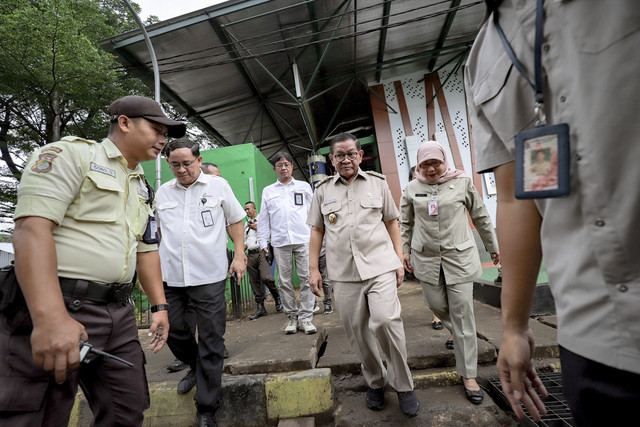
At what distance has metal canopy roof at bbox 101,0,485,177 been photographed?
6.65 meters

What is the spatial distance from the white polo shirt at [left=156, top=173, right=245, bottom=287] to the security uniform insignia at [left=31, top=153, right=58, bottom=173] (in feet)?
4.59

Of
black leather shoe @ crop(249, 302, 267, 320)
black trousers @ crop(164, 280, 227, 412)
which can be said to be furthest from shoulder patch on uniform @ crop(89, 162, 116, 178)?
black leather shoe @ crop(249, 302, 267, 320)

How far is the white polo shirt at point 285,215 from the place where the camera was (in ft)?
14.4

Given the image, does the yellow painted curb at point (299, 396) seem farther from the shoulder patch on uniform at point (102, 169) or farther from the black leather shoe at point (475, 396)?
the shoulder patch on uniform at point (102, 169)

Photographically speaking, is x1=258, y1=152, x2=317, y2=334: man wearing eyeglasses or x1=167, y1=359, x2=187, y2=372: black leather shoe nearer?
x1=167, y1=359, x2=187, y2=372: black leather shoe

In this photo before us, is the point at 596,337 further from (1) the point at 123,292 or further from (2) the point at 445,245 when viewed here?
(2) the point at 445,245

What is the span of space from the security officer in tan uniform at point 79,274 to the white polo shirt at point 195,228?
77 centimetres

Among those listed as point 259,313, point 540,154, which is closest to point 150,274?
point 540,154

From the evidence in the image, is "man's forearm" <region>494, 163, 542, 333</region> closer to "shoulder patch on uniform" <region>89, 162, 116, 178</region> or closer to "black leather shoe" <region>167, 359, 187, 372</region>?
"shoulder patch on uniform" <region>89, 162, 116, 178</region>

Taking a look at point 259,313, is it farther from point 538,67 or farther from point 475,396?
point 538,67

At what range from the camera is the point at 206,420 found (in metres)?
2.34

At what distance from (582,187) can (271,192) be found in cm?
421

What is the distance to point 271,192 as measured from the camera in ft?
15.4

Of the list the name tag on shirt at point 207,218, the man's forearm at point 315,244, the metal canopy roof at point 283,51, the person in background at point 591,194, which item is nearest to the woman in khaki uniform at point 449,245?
the man's forearm at point 315,244
